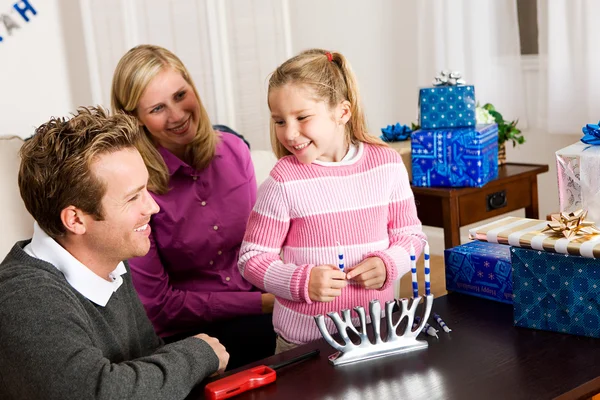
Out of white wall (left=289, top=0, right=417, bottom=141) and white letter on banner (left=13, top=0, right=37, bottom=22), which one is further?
white wall (left=289, top=0, right=417, bottom=141)

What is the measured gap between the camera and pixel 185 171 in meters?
2.13

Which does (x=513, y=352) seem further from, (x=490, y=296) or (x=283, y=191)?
(x=283, y=191)

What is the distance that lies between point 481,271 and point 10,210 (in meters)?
1.54

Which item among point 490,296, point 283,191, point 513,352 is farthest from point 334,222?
point 513,352

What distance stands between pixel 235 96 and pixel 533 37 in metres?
1.40

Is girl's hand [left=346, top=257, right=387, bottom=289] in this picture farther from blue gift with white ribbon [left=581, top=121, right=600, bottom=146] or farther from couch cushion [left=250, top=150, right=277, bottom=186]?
couch cushion [left=250, top=150, right=277, bottom=186]

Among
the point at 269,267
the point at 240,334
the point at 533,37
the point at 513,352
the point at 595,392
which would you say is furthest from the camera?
the point at 533,37

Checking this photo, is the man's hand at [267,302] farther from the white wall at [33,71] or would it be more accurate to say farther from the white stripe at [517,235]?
the white wall at [33,71]

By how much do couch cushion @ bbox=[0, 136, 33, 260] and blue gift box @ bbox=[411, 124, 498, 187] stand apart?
1.30 meters

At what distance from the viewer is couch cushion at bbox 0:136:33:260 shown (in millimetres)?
2463


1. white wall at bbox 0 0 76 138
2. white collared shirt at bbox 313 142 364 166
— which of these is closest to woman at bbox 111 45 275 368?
white collared shirt at bbox 313 142 364 166

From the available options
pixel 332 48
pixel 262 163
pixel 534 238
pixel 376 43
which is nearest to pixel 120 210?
pixel 534 238

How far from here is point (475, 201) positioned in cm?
273

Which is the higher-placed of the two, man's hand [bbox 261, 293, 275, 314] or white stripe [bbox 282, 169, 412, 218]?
white stripe [bbox 282, 169, 412, 218]
